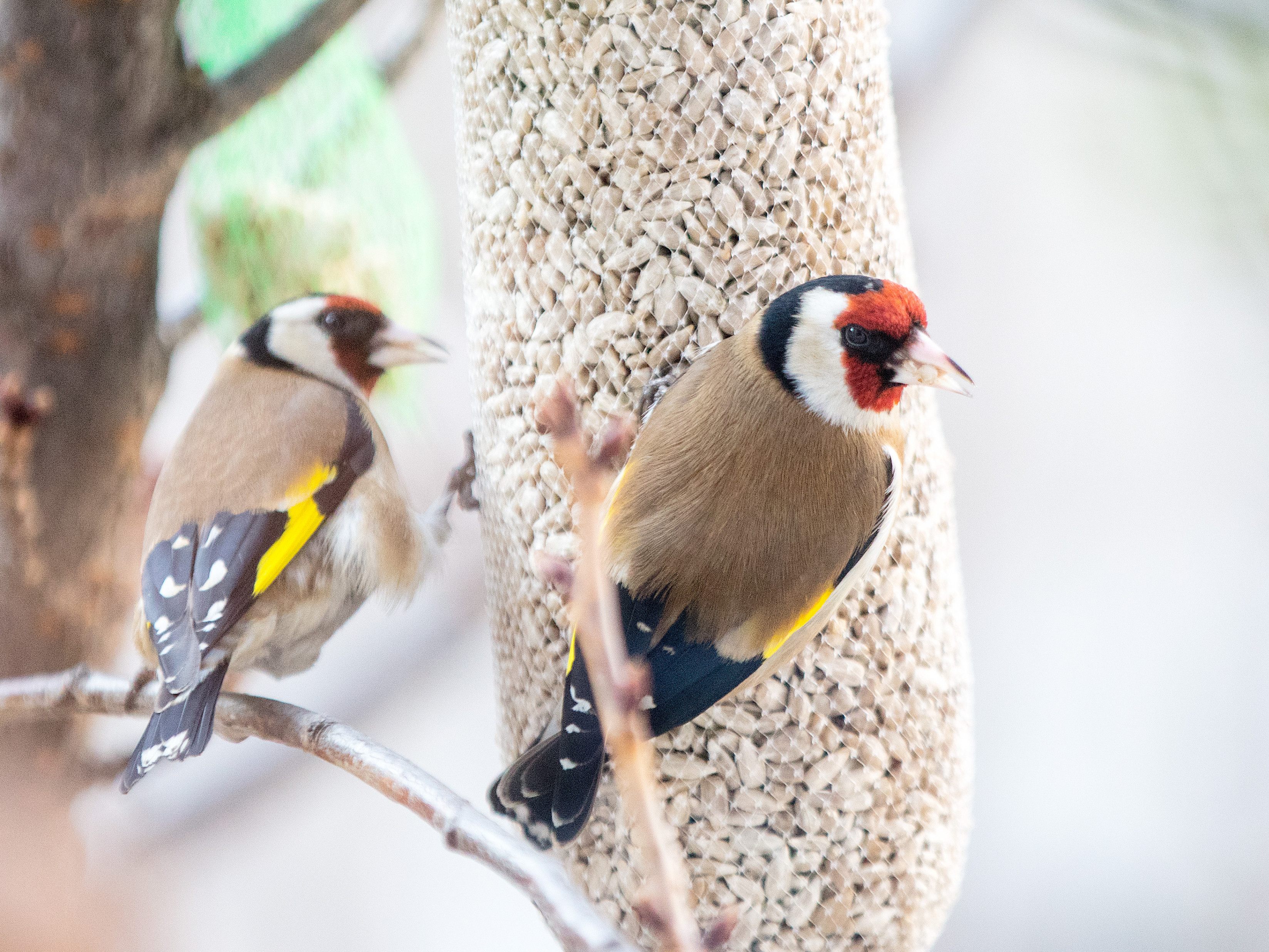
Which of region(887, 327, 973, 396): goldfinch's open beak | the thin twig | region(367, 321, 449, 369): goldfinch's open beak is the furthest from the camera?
region(367, 321, 449, 369): goldfinch's open beak

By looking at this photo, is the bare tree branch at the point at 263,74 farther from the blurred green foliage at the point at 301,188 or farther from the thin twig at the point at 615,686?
the thin twig at the point at 615,686

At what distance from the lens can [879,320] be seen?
1.87ft

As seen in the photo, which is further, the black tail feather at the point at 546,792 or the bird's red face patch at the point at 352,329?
the bird's red face patch at the point at 352,329

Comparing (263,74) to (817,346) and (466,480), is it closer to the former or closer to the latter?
(466,480)

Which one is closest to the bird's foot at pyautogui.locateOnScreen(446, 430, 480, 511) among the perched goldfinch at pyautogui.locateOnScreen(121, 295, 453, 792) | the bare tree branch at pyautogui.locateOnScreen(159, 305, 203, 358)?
the perched goldfinch at pyautogui.locateOnScreen(121, 295, 453, 792)

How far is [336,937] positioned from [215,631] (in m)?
0.83

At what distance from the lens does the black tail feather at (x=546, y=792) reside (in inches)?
22.2

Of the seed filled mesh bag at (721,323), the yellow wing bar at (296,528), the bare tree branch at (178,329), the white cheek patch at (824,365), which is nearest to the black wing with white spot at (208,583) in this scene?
the yellow wing bar at (296,528)

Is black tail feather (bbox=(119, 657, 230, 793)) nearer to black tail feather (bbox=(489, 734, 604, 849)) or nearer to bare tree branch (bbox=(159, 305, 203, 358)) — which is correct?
black tail feather (bbox=(489, 734, 604, 849))

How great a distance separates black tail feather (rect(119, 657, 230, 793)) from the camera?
2.00ft

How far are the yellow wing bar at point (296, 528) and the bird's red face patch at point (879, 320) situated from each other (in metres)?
0.38

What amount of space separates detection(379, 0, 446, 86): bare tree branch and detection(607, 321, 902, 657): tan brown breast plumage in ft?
1.40

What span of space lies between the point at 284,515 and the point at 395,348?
15 cm

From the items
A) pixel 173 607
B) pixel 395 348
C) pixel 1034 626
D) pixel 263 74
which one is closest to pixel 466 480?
pixel 395 348
